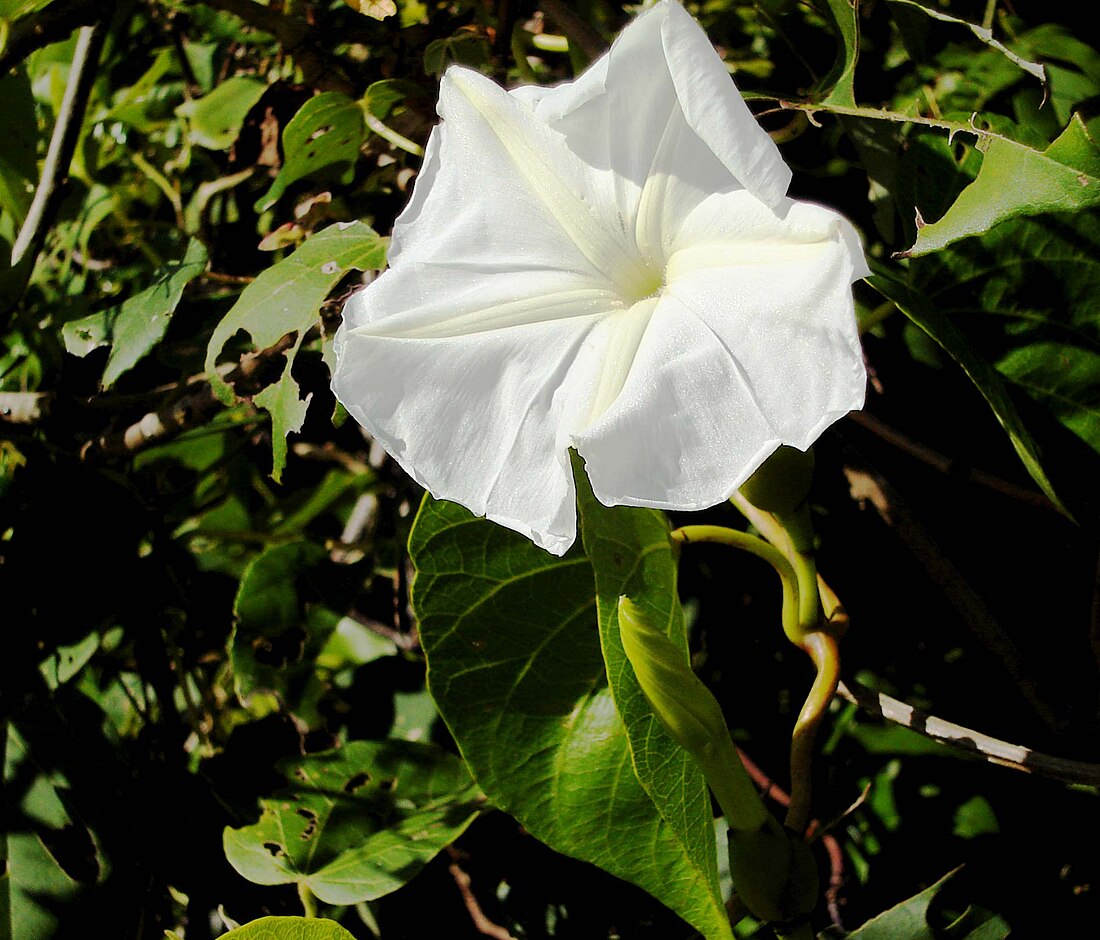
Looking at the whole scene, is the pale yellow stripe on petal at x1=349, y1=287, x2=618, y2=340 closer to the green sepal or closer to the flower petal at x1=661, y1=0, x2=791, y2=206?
the flower petal at x1=661, y1=0, x2=791, y2=206

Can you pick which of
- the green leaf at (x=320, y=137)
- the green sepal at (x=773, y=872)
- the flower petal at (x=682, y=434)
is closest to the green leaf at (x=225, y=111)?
the green leaf at (x=320, y=137)

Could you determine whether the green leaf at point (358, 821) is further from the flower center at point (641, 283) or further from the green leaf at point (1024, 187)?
the green leaf at point (1024, 187)

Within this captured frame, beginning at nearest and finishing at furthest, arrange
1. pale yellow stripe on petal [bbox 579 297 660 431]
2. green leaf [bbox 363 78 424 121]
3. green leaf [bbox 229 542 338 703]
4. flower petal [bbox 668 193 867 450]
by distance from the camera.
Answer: flower petal [bbox 668 193 867 450], pale yellow stripe on petal [bbox 579 297 660 431], green leaf [bbox 363 78 424 121], green leaf [bbox 229 542 338 703]

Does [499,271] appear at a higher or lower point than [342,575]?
higher

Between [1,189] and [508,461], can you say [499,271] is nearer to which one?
[508,461]

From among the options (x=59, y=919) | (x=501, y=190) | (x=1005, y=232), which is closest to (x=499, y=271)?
(x=501, y=190)

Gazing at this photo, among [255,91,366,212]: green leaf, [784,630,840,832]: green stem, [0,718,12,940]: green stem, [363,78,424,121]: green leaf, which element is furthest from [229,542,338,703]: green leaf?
[784,630,840,832]: green stem
